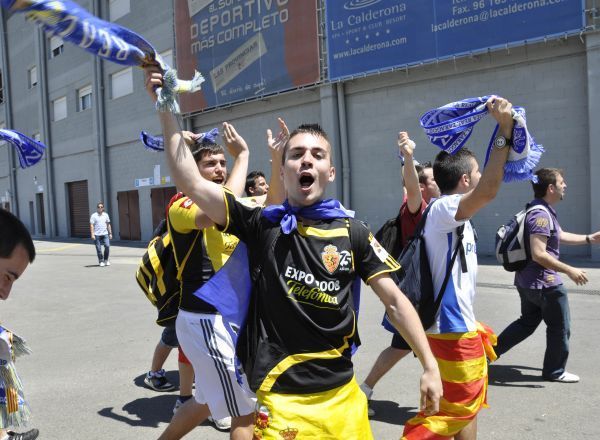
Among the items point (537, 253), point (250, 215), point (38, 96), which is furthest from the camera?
point (38, 96)

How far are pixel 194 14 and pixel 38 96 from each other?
14200mm

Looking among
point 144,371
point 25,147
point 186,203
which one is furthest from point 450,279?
point 144,371

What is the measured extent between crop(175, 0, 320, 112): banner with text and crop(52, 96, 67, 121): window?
10.7 m

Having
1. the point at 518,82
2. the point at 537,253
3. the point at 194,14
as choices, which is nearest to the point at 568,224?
the point at 518,82

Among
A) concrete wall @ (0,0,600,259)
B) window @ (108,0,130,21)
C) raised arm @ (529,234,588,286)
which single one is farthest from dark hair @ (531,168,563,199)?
window @ (108,0,130,21)

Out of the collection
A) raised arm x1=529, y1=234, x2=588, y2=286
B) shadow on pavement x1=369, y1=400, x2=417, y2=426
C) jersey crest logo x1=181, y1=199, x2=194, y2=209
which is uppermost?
jersey crest logo x1=181, y1=199, x2=194, y2=209

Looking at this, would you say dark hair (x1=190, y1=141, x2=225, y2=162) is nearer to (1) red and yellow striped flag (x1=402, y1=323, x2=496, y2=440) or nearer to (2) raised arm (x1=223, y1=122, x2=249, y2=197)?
(2) raised arm (x1=223, y1=122, x2=249, y2=197)

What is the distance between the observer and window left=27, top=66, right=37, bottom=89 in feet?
104

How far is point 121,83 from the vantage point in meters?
24.9

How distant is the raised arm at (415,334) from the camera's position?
2250 millimetres

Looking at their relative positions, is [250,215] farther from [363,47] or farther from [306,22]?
[306,22]

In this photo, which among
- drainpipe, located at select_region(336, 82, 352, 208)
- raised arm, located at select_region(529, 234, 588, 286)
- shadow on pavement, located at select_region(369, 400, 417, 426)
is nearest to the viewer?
shadow on pavement, located at select_region(369, 400, 417, 426)

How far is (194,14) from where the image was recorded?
814 inches

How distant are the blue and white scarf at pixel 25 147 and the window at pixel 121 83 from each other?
22.2 meters
